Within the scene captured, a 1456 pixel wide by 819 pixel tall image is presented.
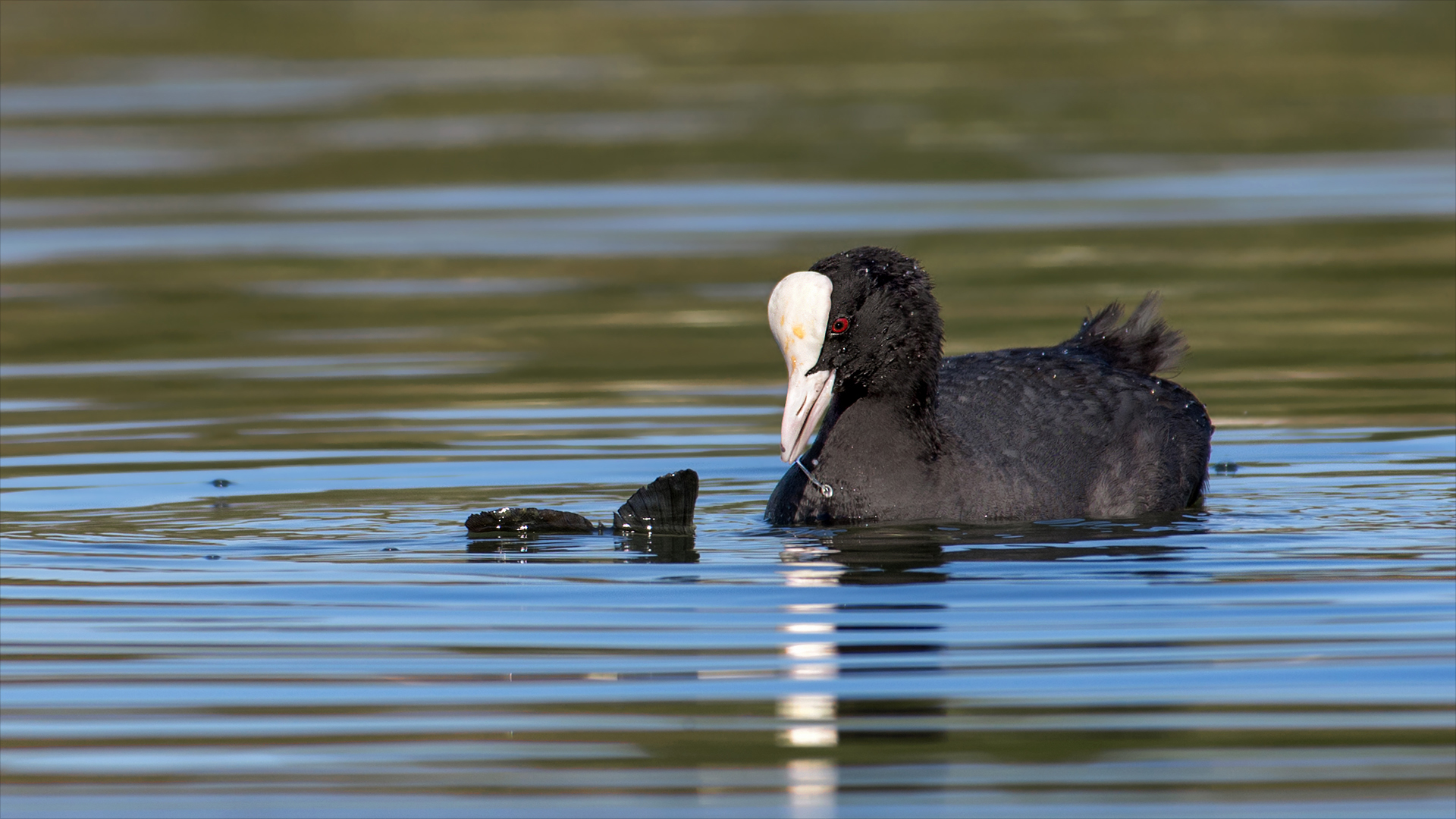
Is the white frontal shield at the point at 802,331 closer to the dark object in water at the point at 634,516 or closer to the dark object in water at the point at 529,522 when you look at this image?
the dark object in water at the point at 634,516

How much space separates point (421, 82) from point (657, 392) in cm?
1470

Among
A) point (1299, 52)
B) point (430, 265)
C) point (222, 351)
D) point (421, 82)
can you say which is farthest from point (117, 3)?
point (222, 351)

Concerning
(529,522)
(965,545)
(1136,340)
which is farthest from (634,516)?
(1136,340)

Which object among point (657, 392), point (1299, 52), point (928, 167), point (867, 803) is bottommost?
point (867, 803)

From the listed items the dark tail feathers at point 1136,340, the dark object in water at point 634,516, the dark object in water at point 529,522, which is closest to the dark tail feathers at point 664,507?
the dark object in water at point 634,516

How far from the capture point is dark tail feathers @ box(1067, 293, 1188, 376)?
997 cm

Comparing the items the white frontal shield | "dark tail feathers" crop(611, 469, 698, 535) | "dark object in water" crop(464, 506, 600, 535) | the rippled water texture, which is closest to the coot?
the white frontal shield

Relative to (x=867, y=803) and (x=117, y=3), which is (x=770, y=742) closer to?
(x=867, y=803)

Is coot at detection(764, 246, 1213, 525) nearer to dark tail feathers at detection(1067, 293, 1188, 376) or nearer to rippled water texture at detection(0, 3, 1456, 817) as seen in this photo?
rippled water texture at detection(0, 3, 1456, 817)

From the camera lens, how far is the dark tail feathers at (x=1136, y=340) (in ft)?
32.7

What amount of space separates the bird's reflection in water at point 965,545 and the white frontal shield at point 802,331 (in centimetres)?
41

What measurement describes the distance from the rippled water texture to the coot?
154mm

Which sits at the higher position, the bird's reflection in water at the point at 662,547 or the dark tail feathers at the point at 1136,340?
the dark tail feathers at the point at 1136,340

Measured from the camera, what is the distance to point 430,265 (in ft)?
53.1
